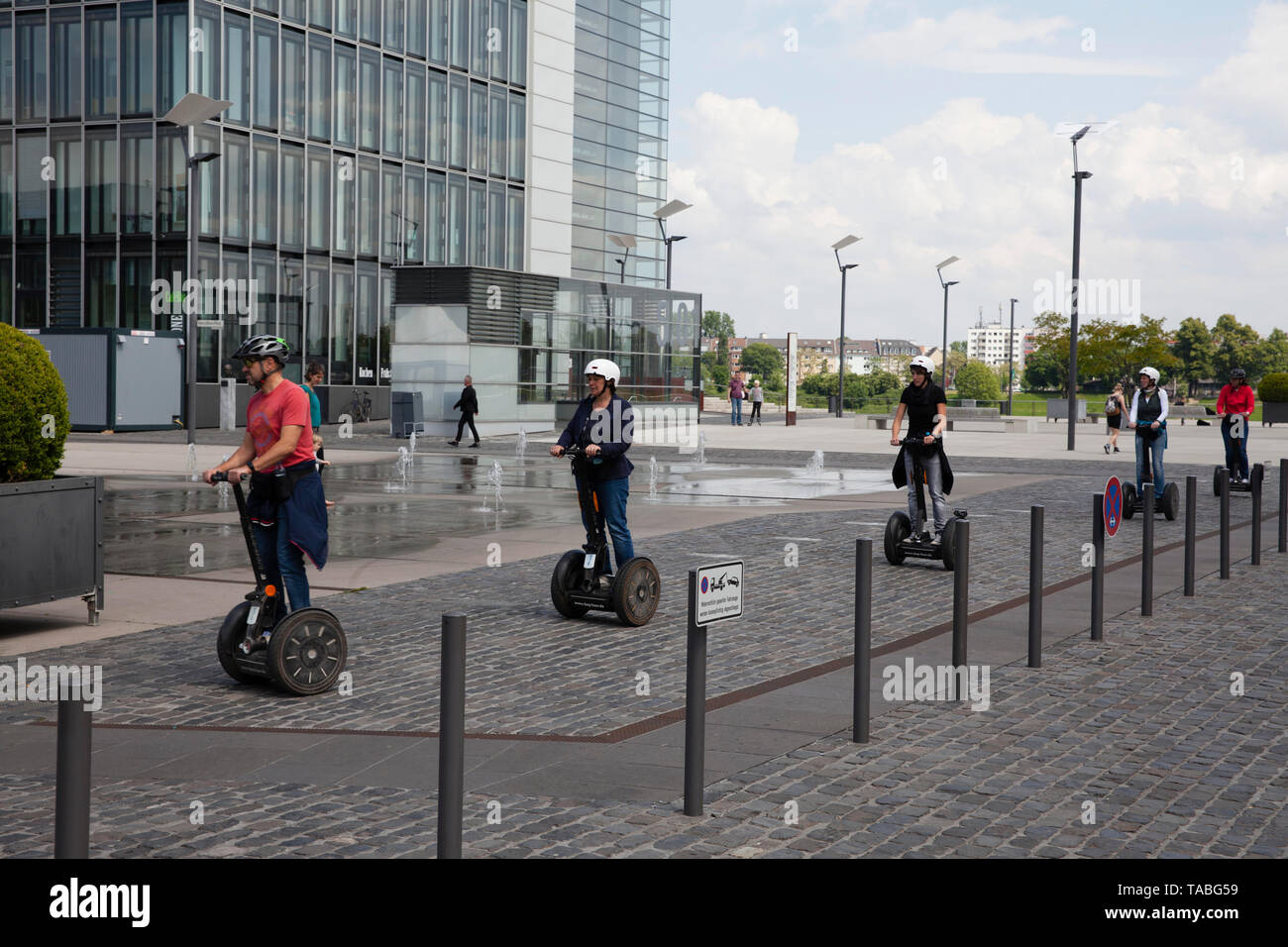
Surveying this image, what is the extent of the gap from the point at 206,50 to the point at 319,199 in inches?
252

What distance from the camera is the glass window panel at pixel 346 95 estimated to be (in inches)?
1860

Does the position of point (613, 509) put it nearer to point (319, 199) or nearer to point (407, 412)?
point (407, 412)

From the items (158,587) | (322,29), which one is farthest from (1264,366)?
(158,587)

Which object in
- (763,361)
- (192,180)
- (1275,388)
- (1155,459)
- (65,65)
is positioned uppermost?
(65,65)

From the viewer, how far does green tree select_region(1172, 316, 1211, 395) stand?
128500mm

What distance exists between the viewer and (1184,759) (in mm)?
6250

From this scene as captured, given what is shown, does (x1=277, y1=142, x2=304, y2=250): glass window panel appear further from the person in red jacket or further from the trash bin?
the person in red jacket

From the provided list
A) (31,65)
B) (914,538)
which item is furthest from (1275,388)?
(914,538)

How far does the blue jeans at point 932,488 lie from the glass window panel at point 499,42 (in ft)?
150

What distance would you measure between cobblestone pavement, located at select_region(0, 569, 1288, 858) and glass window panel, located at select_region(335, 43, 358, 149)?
43883 millimetres

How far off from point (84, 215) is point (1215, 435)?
37339 mm

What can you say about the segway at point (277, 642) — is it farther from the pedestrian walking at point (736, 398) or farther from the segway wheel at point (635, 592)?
the pedestrian walking at point (736, 398)

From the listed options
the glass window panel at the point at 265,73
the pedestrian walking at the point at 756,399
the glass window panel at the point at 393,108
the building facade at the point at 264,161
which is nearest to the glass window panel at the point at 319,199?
the building facade at the point at 264,161

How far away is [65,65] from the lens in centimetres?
4303
